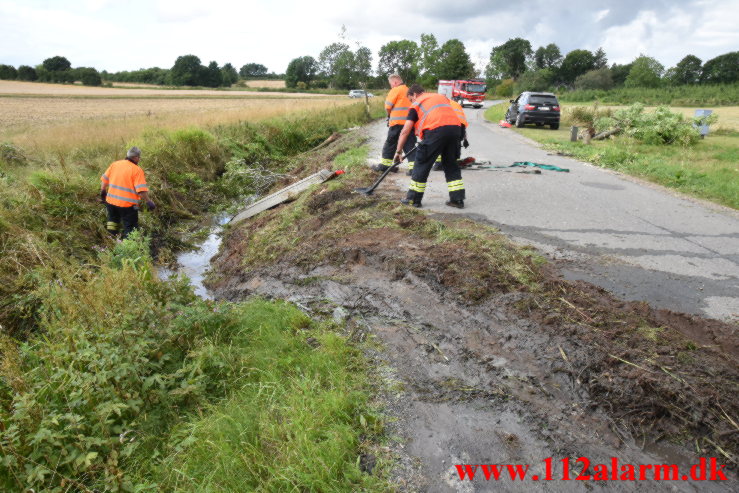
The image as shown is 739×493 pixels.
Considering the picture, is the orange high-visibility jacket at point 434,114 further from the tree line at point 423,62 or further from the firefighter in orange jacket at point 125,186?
the tree line at point 423,62

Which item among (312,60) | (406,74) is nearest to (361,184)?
(406,74)

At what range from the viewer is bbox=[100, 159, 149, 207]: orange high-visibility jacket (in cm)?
703

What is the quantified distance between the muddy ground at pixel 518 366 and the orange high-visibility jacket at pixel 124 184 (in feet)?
11.8

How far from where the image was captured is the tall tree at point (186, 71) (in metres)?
73.2

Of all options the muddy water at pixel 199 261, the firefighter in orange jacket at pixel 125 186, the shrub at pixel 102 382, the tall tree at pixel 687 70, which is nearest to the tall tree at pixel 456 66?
the tall tree at pixel 687 70

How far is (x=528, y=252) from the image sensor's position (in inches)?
196

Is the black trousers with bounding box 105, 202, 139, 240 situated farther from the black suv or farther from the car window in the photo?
the car window

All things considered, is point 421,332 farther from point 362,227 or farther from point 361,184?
point 361,184

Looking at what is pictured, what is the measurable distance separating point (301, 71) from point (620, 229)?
86667 millimetres

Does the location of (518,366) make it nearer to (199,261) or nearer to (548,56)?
(199,261)

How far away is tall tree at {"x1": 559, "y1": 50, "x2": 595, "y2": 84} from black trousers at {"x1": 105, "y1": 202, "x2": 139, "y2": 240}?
9432cm

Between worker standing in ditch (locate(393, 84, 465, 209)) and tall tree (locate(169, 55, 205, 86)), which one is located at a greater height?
tall tree (locate(169, 55, 205, 86))

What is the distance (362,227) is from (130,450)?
399cm

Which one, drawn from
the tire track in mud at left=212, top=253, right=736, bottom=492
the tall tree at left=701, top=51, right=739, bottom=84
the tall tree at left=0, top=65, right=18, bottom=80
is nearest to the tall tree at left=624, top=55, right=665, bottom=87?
the tall tree at left=701, top=51, right=739, bottom=84
